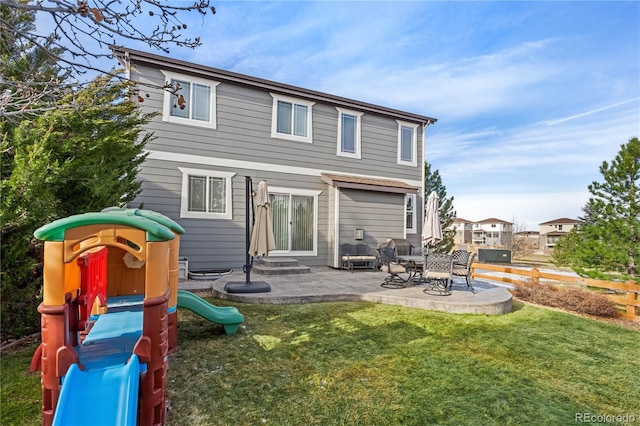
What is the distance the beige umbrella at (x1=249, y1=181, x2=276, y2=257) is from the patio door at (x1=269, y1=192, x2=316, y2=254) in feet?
11.1

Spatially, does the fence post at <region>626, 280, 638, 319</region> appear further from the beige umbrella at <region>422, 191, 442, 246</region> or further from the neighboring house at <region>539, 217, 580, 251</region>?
the neighboring house at <region>539, 217, 580, 251</region>

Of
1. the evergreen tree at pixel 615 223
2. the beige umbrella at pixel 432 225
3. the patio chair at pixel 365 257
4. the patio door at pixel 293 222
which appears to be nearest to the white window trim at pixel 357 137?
the patio door at pixel 293 222

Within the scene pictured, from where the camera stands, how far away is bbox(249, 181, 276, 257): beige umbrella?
22.1 ft

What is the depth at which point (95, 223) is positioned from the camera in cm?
249

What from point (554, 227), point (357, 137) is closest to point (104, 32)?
point (357, 137)

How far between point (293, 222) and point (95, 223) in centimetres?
826

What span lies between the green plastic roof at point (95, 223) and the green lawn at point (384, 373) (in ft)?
5.30

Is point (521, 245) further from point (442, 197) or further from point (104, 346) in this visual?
point (104, 346)

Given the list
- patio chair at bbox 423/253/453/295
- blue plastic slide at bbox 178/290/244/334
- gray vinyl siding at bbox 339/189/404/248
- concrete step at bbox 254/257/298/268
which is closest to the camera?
blue plastic slide at bbox 178/290/244/334

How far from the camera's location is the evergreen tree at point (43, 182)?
3.68 metres

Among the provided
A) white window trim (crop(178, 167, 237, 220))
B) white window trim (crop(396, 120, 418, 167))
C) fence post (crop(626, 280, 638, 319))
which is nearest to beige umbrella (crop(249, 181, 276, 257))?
white window trim (crop(178, 167, 237, 220))

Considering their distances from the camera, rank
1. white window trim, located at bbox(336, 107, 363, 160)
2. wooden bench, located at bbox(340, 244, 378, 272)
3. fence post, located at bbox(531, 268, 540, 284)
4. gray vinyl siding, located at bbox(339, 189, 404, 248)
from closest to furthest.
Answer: fence post, located at bbox(531, 268, 540, 284)
wooden bench, located at bbox(340, 244, 378, 272)
gray vinyl siding, located at bbox(339, 189, 404, 248)
white window trim, located at bbox(336, 107, 363, 160)

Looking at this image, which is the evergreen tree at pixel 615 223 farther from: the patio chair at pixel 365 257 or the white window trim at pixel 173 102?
the white window trim at pixel 173 102

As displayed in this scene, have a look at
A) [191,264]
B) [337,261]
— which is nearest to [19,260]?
[191,264]
